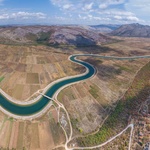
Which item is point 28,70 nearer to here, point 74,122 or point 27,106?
point 27,106

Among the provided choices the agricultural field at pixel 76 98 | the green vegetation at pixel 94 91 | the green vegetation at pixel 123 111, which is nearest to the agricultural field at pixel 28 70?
the agricultural field at pixel 76 98

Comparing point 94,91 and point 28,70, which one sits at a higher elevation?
point 28,70

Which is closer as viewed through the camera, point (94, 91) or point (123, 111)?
point (123, 111)

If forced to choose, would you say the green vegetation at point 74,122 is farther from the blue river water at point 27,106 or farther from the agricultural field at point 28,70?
the agricultural field at point 28,70

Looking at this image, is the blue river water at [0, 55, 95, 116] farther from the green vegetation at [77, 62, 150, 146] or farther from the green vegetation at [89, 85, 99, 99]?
the green vegetation at [77, 62, 150, 146]

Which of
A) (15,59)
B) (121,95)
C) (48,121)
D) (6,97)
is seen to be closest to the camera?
(48,121)

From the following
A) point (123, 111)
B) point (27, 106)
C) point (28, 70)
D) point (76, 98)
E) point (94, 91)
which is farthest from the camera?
point (28, 70)

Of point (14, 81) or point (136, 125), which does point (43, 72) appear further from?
point (136, 125)

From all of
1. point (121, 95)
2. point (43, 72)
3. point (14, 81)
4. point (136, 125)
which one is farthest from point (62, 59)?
point (136, 125)

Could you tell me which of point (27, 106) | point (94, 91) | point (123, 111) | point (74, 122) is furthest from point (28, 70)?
point (123, 111)
